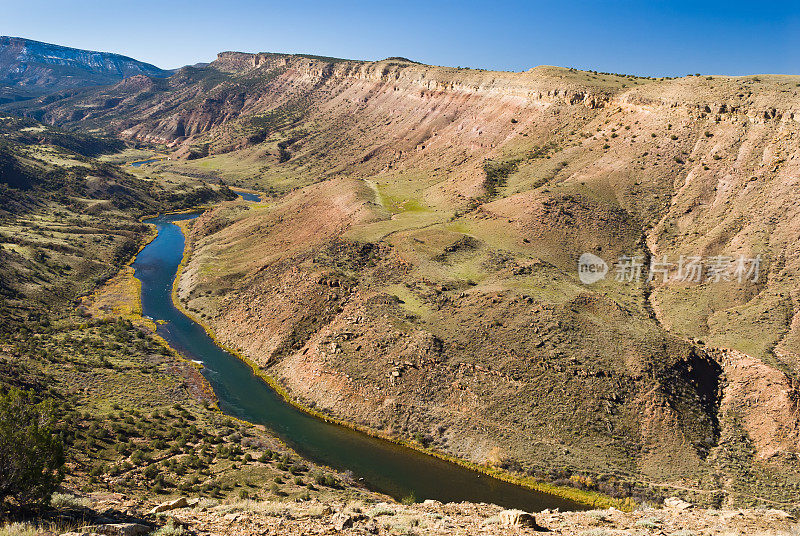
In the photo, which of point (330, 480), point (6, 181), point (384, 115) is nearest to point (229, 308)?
point (330, 480)

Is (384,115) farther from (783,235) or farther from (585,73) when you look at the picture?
(783,235)

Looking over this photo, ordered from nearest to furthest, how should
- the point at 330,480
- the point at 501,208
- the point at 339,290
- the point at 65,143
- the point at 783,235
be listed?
the point at 330,480, the point at 783,235, the point at 339,290, the point at 501,208, the point at 65,143

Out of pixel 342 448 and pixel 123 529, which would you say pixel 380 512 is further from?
pixel 342 448

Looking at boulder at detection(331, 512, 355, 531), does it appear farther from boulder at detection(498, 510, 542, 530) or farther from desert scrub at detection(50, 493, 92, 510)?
desert scrub at detection(50, 493, 92, 510)

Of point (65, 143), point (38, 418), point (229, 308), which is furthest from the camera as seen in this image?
point (65, 143)

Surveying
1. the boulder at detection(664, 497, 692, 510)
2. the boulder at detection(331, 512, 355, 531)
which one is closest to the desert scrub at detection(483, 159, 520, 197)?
the boulder at detection(664, 497, 692, 510)

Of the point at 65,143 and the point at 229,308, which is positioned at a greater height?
the point at 65,143

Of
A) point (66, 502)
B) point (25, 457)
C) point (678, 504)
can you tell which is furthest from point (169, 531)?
point (678, 504)
